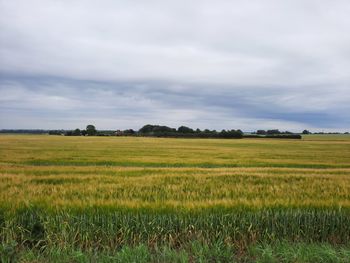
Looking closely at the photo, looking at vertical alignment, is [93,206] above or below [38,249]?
above

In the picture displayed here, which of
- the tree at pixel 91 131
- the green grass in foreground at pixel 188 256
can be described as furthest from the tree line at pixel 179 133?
the green grass in foreground at pixel 188 256

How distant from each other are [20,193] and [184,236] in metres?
6.93

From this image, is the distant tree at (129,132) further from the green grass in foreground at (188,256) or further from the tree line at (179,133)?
the green grass in foreground at (188,256)

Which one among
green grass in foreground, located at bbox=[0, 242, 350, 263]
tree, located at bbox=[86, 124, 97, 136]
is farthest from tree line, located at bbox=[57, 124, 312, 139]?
green grass in foreground, located at bbox=[0, 242, 350, 263]

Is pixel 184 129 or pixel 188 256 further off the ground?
pixel 184 129

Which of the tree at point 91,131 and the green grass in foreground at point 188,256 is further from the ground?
the tree at point 91,131

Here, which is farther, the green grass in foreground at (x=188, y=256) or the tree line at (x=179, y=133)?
the tree line at (x=179, y=133)

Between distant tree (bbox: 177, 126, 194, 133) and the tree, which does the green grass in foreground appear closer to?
distant tree (bbox: 177, 126, 194, 133)

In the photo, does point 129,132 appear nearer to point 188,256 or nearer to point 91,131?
point 91,131

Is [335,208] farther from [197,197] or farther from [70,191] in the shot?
[70,191]

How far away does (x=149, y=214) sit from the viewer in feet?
29.4

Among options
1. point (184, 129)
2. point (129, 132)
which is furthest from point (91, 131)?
point (184, 129)

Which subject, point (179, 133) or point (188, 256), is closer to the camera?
point (188, 256)

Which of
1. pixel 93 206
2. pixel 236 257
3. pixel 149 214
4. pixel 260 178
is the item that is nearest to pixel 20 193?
pixel 93 206
